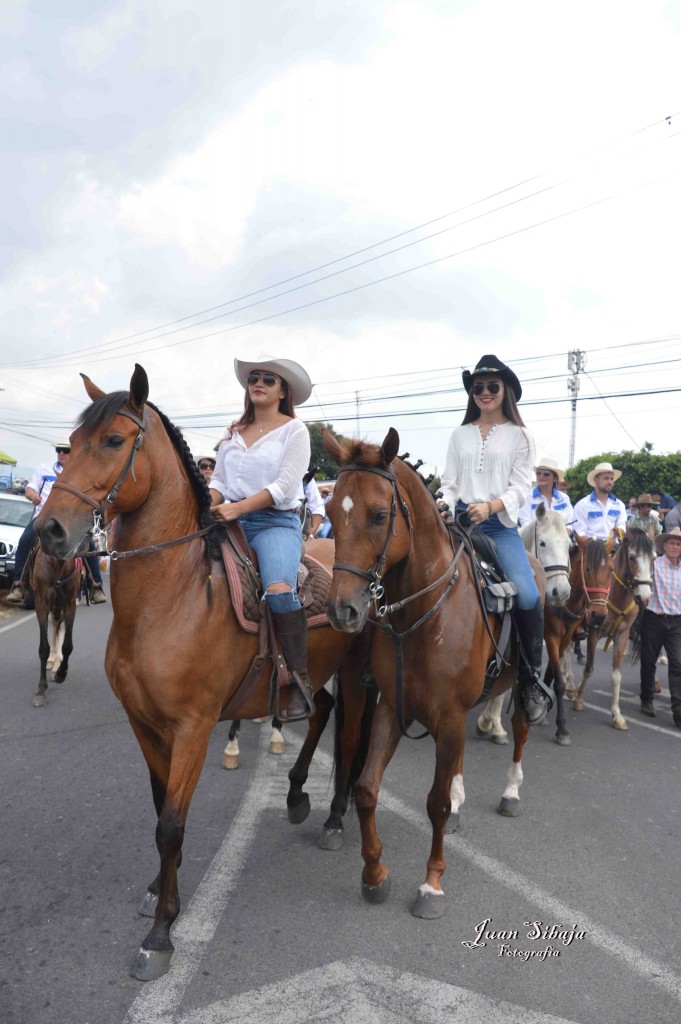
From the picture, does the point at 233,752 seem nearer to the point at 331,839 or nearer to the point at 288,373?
the point at 331,839

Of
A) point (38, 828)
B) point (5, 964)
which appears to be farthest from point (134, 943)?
point (38, 828)

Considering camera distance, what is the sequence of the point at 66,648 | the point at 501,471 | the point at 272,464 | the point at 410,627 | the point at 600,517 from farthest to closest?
1. the point at 600,517
2. the point at 66,648
3. the point at 501,471
4. the point at 272,464
5. the point at 410,627

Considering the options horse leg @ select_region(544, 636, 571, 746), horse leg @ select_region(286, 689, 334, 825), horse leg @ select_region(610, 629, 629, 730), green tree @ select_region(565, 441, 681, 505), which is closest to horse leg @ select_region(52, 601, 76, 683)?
horse leg @ select_region(286, 689, 334, 825)

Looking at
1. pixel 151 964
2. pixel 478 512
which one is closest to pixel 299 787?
pixel 151 964

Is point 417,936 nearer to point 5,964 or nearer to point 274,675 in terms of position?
point 274,675

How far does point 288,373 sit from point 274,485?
699 millimetres

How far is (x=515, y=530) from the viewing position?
4.45 m

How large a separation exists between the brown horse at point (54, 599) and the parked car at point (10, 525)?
17.9 feet

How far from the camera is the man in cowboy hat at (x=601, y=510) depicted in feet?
30.3

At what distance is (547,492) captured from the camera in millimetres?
8609

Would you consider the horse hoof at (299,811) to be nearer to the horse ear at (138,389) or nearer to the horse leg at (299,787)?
the horse leg at (299,787)

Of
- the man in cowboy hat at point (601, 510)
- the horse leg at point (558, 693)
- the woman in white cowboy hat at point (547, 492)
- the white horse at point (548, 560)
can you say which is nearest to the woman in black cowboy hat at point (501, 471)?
the white horse at point (548, 560)

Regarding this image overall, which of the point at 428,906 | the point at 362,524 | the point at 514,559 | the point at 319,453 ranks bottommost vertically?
the point at 428,906

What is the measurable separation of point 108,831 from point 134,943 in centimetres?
118
